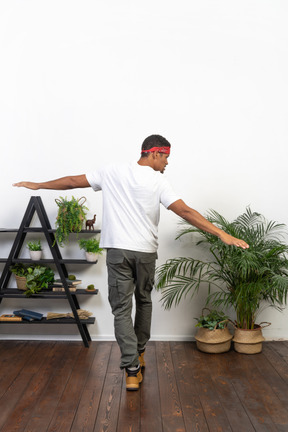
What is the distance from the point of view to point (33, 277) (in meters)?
3.94

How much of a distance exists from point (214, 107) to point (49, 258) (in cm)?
180

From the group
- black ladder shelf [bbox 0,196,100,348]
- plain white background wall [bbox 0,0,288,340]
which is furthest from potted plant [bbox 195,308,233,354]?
black ladder shelf [bbox 0,196,100,348]

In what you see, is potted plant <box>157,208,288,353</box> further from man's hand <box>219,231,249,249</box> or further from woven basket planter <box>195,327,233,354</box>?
man's hand <box>219,231,249,249</box>

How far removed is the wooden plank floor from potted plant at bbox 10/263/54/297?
0.45 metres

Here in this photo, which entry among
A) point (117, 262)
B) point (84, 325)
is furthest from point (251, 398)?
point (84, 325)

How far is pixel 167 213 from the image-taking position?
164 inches

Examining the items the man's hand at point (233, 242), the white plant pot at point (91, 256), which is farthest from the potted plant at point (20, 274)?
the man's hand at point (233, 242)

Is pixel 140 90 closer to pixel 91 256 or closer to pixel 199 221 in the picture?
pixel 91 256

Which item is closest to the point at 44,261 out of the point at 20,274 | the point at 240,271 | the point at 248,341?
the point at 20,274

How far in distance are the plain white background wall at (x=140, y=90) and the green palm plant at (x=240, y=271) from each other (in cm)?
26

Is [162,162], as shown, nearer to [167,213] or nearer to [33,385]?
[167,213]

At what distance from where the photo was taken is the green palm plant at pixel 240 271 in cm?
364

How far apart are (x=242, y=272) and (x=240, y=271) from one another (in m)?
0.27

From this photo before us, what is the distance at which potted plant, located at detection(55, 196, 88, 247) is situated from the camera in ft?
12.7
